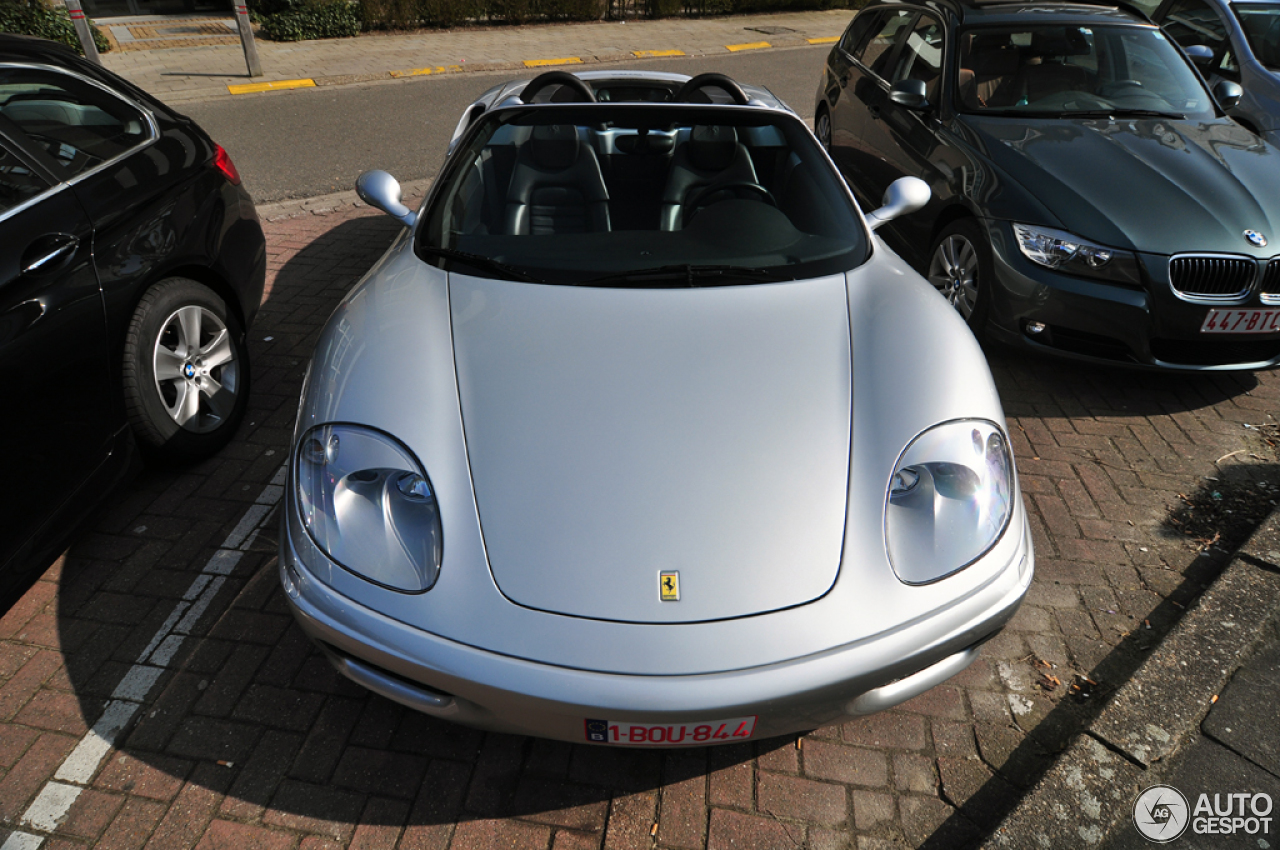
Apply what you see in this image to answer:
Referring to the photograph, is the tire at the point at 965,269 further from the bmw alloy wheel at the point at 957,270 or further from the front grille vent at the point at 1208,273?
the front grille vent at the point at 1208,273

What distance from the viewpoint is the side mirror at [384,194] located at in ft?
10.4

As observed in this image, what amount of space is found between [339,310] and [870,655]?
2033 mm

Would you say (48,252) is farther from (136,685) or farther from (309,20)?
(309,20)

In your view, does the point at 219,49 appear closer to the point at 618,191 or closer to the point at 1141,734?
the point at 618,191

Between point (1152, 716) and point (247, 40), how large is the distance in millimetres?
11835

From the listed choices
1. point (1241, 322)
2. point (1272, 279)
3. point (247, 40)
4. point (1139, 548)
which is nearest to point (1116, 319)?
point (1241, 322)

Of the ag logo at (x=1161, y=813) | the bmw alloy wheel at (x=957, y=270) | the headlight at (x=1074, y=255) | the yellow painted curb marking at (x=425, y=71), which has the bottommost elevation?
the yellow painted curb marking at (x=425, y=71)

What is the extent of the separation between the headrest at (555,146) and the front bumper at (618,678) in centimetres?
188

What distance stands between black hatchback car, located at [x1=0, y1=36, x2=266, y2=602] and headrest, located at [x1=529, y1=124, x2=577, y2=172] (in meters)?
1.54

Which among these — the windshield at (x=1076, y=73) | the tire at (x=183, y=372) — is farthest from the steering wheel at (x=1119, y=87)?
the tire at (x=183, y=372)

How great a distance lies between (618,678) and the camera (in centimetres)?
181

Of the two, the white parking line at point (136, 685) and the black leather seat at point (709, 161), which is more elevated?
the black leather seat at point (709, 161)

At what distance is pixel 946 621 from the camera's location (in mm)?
1984

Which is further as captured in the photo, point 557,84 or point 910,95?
point 910,95
